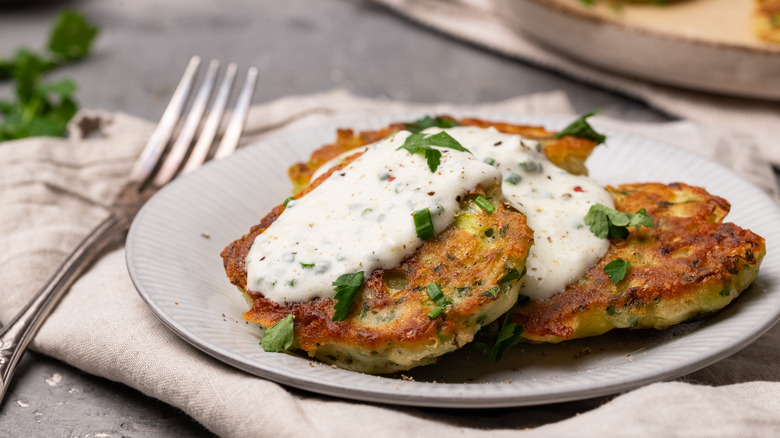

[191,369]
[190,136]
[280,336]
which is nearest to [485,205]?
[280,336]

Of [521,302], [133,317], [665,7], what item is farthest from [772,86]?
[133,317]

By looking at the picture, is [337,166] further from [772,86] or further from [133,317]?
[772,86]

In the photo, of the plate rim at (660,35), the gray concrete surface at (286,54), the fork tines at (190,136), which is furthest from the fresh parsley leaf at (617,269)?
the gray concrete surface at (286,54)

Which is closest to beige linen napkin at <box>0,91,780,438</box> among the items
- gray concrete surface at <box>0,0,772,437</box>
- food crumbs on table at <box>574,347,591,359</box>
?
food crumbs on table at <box>574,347,591,359</box>

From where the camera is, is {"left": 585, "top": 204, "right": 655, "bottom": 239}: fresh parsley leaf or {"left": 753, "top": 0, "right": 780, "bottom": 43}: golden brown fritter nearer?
{"left": 585, "top": 204, "right": 655, "bottom": 239}: fresh parsley leaf

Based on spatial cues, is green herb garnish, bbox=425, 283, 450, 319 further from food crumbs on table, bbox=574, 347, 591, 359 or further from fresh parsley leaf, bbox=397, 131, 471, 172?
food crumbs on table, bbox=574, 347, 591, 359

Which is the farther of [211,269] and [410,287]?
[211,269]
